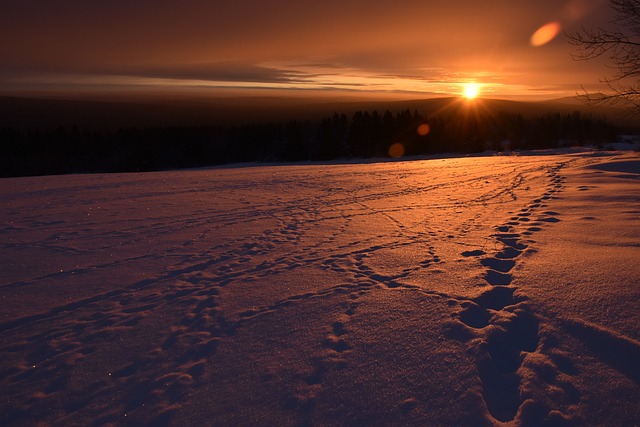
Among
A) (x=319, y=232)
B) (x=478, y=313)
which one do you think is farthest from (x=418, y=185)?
(x=478, y=313)

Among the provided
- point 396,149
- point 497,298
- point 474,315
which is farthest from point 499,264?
point 396,149

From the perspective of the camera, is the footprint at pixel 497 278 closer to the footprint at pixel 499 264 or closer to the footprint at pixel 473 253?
the footprint at pixel 499 264

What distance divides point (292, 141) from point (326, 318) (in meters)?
54.2

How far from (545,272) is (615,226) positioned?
2.40m

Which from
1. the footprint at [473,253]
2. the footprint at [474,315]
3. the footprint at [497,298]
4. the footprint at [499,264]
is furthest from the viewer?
the footprint at [473,253]

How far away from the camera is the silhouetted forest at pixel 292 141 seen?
2231 inches

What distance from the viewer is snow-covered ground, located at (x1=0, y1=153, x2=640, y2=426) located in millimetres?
2613

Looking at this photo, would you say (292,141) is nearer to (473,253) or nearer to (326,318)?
(473,253)

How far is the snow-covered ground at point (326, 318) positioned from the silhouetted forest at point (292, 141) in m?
48.9

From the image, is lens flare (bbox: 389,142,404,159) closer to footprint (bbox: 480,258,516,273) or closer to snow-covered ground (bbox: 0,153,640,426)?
snow-covered ground (bbox: 0,153,640,426)

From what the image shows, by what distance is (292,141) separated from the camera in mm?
56688

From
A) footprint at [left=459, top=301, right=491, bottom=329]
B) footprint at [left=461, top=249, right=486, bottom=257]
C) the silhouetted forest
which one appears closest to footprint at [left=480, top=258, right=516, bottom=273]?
A: footprint at [left=461, top=249, right=486, bottom=257]

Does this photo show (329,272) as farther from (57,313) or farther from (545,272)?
(57,313)

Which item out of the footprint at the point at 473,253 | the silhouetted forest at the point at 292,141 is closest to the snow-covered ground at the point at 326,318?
the footprint at the point at 473,253
